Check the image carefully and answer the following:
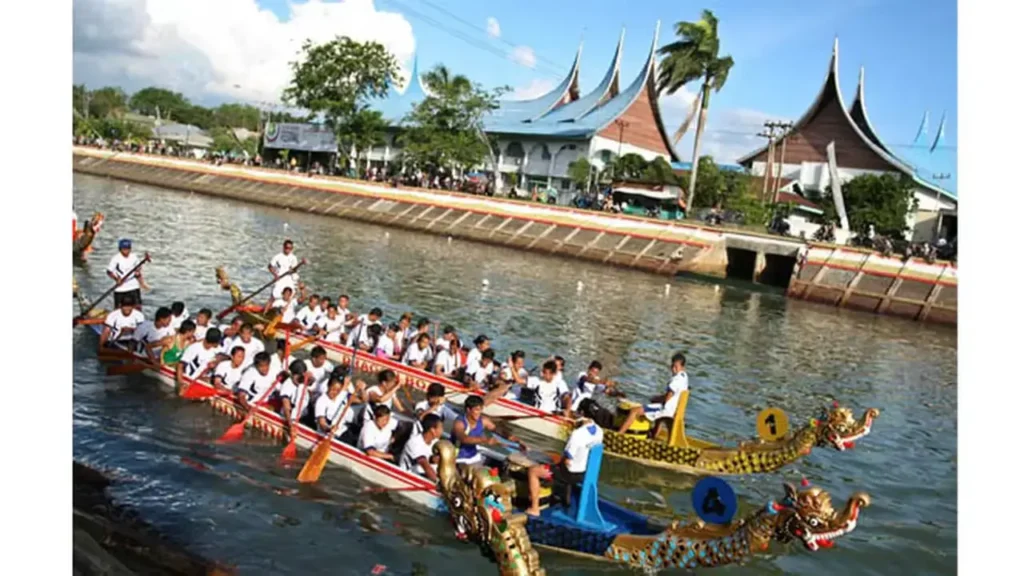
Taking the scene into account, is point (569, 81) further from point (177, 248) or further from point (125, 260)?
point (125, 260)

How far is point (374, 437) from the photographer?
31.5 ft

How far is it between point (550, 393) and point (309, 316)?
603cm

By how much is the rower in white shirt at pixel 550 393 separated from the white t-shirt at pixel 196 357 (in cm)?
516

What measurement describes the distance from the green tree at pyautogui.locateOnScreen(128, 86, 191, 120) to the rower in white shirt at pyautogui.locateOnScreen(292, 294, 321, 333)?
108m

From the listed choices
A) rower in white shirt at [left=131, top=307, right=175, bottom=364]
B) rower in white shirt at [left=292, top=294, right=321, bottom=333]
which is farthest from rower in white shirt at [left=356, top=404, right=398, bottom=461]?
rower in white shirt at [left=292, top=294, right=321, bottom=333]

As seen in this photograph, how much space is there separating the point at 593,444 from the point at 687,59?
39.1 metres

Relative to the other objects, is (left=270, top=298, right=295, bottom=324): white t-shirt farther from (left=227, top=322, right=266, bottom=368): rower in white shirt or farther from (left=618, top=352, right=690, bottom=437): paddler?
(left=618, top=352, right=690, bottom=437): paddler

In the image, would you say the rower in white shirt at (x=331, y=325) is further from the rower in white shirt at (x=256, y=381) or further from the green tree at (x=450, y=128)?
the green tree at (x=450, y=128)

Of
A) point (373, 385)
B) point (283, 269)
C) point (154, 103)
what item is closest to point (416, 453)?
point (373, 385)

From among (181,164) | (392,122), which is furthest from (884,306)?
(181,164)

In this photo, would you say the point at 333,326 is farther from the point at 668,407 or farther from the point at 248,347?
the point at 668,407

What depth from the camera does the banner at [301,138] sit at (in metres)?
61.1

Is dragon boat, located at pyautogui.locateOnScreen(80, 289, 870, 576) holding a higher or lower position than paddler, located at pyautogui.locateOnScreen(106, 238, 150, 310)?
lower

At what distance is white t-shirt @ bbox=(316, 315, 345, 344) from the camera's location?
1534 cm
